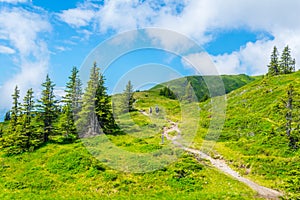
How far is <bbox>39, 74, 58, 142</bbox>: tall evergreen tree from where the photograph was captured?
40.1 meters

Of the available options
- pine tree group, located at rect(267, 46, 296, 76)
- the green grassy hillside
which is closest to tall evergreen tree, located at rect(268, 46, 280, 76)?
pine tree group, located at rect(267, 46, 296, 76)

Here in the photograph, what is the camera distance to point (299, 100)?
43.8 metres

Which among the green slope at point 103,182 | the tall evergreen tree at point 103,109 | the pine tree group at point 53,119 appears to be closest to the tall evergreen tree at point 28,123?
the pine tree group at point 53,119

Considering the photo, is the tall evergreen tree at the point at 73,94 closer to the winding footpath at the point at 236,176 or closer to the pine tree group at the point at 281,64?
the winding footpath at the point at 236,176

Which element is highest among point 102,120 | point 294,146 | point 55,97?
point 55,97

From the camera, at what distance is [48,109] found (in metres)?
40.2

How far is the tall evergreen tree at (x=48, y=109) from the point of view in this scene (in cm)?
4012

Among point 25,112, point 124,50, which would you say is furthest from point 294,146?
point 25,112

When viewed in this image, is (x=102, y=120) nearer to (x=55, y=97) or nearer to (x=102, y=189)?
(x=55, y=97)

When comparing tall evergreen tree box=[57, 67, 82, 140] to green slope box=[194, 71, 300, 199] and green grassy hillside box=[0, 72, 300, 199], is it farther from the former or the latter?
green slope box=[194, 71, 300, 199]

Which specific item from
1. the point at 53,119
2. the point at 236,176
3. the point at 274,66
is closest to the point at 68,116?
the point at 53,119

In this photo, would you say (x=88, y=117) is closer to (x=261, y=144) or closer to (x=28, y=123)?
(x=28, y=123)

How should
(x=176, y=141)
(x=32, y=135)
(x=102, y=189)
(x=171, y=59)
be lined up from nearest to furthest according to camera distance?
1. (x=102, y=189)
2. (x=171, y=59)
3. (x=32, y=135)
4. (x=176, y=141)

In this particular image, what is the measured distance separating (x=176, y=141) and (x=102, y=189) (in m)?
19.4
